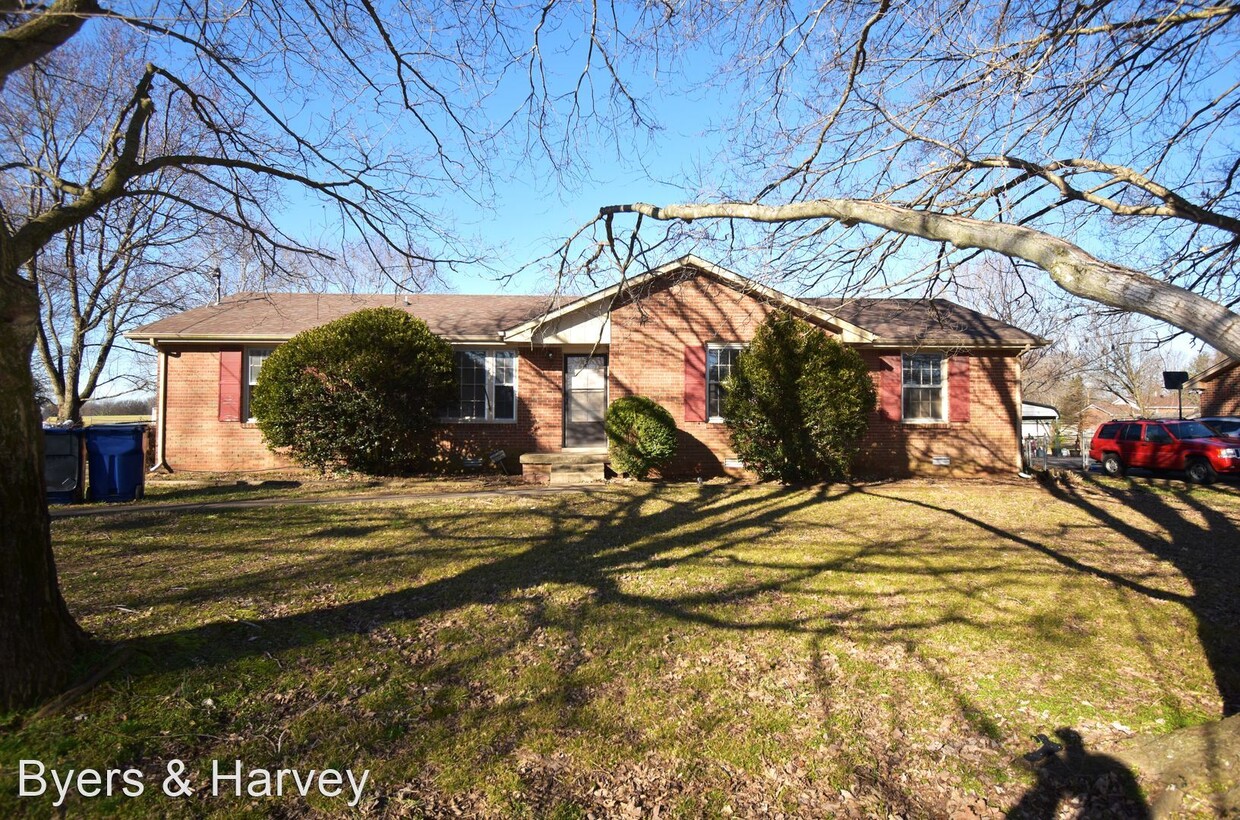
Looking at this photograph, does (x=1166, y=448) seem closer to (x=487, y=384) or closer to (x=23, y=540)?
(x=487, y=384)

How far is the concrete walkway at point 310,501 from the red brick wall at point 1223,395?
2994 centimetres

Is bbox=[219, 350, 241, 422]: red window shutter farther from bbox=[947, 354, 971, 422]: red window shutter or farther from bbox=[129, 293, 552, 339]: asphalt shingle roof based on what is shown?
bbox=[947, 354, 971, 422]: red window shutter

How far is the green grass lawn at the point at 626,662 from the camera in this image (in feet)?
10.6

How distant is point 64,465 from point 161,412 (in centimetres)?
450

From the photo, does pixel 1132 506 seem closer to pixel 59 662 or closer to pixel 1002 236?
pixel 1002 236

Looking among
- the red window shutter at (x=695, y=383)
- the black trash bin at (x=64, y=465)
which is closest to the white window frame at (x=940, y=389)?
the red window shutter at (x=695, y=383)

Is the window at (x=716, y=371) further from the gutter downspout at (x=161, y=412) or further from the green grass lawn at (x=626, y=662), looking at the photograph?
the gutter downspout at (x=161, y=412)

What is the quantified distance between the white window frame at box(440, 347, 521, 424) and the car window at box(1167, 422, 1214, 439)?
17.3 meters

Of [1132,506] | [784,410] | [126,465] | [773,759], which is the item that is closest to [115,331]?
[126,465]

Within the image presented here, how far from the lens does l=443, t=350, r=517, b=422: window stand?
47.6 feet

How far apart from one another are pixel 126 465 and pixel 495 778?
1030cm

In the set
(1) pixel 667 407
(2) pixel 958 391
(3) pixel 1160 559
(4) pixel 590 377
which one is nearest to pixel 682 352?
(1) pixel 667 407

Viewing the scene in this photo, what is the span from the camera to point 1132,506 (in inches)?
446

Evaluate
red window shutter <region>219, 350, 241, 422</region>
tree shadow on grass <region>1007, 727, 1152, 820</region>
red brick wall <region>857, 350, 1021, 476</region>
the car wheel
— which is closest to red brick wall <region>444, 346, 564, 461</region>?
red window shutter <region>219, 350, 241, 422</region>
